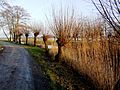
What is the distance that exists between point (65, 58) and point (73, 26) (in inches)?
112

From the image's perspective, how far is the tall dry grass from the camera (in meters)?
8.58

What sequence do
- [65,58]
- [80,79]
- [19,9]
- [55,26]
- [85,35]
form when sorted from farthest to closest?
1. [19,9]
2. [55,26]
3. [65,58]
4. [85,35]
5. [80,79]

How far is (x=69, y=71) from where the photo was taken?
1436 centimetres

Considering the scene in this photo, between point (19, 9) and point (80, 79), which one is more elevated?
point (19, 9)

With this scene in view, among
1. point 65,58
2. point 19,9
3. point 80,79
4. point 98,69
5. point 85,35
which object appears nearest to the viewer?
point 98,69

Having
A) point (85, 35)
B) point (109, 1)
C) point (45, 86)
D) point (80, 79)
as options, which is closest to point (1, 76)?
point (45, 86)

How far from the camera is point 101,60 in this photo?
9.76m

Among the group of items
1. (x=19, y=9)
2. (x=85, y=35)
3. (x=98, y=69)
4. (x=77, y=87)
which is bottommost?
(x=77, y=87)

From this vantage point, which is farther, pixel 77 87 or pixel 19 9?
pixel 19 9

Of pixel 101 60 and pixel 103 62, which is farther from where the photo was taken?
pixel 101 60

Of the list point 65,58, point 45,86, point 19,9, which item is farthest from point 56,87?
point 19,9

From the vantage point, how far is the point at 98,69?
9805 millimetres

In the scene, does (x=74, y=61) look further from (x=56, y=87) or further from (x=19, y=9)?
(x=19, y=9)

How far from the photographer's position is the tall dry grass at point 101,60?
28.1 ft
